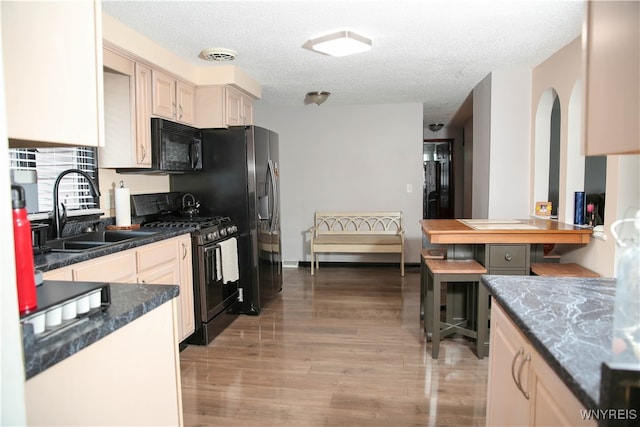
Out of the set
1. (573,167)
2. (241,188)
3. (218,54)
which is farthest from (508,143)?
(218,54)

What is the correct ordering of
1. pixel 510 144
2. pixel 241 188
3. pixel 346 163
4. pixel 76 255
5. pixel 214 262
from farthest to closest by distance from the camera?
pixel 346 163 → pixel 510 144 → pixel 241 188 → pixel 214 262 → pixel 76 255

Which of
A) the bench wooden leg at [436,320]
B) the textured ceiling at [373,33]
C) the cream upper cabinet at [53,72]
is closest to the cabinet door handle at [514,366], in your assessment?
the cream upper cabinet at [53,72]

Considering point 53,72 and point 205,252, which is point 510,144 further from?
point 53,72

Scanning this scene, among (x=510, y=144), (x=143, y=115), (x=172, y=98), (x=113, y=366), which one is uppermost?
(x=172, y=98)

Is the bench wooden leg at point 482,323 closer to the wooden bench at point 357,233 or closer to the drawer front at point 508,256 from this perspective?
the drawer front at point 508,256

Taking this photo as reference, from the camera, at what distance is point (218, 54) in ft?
10.8

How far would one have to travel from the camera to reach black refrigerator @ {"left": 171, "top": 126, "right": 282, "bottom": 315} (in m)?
3.69

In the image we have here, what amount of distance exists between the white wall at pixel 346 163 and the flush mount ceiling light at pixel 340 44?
102 inches

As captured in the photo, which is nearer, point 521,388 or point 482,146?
point 521,388

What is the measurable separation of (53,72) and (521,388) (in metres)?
1.47

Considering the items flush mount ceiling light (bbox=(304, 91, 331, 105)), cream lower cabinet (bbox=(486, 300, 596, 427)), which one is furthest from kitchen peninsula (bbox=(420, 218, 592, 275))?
flush mount ceiling light (bbox=(304, 91, 331, 105))

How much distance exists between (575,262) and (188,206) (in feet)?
10.2

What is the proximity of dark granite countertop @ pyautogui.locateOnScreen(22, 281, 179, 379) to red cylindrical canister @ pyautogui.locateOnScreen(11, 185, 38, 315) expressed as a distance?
54 millimetres

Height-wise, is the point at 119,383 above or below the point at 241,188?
below
